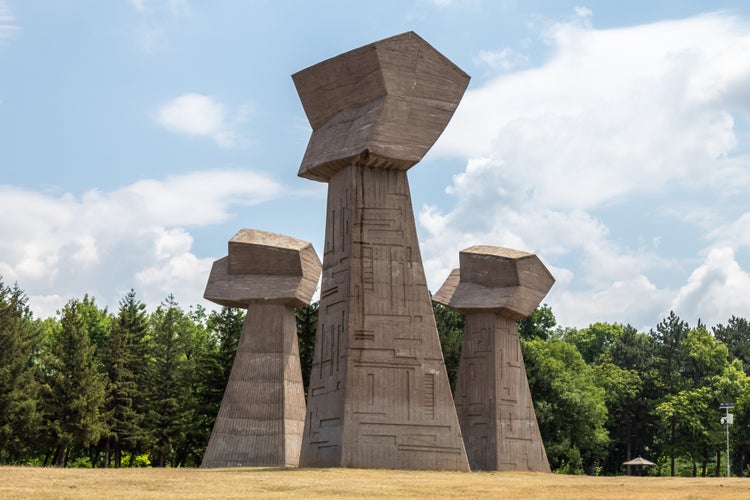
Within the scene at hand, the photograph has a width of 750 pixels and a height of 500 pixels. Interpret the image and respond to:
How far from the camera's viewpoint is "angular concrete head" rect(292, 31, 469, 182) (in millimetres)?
23094

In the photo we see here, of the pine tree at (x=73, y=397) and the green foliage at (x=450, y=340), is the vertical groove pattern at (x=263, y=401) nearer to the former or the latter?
the pine tree at (x=73, y=397)

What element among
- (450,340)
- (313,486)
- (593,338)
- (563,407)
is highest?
(593,338)

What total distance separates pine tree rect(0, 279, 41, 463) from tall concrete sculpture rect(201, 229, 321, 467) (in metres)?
8.04

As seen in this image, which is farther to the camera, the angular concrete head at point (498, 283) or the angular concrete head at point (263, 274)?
the angular concrete head at point (263, 274)

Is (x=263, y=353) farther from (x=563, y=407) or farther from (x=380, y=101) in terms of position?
(x=563, y=407)

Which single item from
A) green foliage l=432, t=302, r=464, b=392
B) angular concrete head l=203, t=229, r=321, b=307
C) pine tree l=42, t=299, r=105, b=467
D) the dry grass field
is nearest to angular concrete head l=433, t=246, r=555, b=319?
angular concrete head l=203, t=229, r=321, b=307

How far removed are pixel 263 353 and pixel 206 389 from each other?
10.9 meters

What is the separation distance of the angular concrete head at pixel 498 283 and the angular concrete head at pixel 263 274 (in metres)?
4.22

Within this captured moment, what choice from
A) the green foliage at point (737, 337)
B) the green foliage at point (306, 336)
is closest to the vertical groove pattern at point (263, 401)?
the green foliage at point (306, 336)

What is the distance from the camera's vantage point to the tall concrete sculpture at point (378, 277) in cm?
2231

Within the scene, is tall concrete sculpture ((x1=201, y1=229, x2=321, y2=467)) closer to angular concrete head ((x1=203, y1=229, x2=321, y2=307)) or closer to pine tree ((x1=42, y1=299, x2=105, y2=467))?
angular concrete head ((x1=203, y1=229, x2=321, y2=307))

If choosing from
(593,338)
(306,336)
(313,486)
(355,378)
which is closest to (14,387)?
(306,336)

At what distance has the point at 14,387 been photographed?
33812mm

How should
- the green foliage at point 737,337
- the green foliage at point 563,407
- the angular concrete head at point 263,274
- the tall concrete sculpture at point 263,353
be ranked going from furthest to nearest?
the green foliage at point 737,337 → the green foliage at point 563,407 → the angular concrete head at point 263,274 → the tall concrete sculpture at point 263,353
